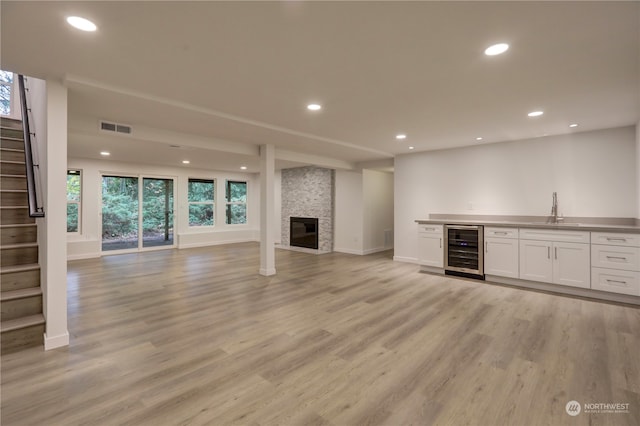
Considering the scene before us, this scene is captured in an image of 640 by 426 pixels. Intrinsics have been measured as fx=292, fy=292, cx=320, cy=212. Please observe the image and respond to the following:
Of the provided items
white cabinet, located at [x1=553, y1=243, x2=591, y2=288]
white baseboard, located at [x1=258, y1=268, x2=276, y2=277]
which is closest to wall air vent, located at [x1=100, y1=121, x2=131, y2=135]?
white baseboard, located at [x1=258, y1=268, x2=276, y2=277]

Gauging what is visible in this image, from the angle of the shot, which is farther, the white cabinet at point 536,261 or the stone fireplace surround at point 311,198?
the stone fireplace surround at point 311,198

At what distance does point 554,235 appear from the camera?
428 cm

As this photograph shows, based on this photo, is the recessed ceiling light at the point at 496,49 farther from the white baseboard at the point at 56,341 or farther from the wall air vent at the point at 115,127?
the white baseboard at the point at 56,341

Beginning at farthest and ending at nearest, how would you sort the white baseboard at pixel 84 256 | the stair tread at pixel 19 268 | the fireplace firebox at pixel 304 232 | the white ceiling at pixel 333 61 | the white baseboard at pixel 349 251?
the fireplace firebox at pixel 304 232 → the white baseboard at pixel 349 251 → the white baseboard at pixel 84 256 → the stair tread at pixel 19 268 → the white ceiling at pixel 333 61

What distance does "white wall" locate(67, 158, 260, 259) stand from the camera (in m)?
7.11

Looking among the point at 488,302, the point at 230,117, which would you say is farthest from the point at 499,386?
the point at 230,117

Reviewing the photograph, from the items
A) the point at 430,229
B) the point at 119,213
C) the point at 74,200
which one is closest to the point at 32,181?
the point at 74,200

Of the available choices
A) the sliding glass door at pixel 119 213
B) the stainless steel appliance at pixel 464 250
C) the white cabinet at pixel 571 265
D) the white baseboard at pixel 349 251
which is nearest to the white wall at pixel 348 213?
the white baseboard at pixel 349 251

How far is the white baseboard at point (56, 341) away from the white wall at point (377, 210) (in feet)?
19.6

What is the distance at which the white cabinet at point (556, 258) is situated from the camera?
13.4 ft

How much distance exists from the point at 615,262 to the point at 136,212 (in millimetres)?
9951

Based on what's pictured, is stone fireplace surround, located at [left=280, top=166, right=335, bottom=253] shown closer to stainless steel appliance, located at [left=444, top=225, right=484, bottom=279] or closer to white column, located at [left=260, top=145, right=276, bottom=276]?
white column, located at [left=260, top=145, right=276, bottom=276]

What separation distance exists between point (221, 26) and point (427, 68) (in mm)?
1661

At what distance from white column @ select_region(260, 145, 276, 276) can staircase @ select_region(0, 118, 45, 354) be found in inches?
118
